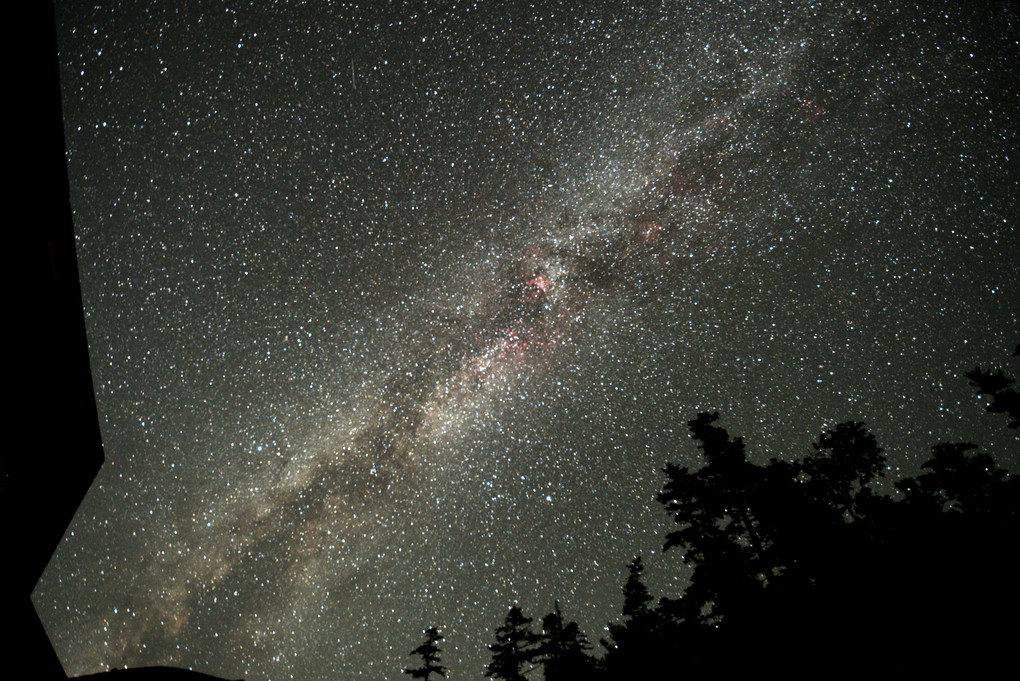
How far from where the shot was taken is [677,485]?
16.1 metres

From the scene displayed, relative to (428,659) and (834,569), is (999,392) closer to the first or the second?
(834,569)

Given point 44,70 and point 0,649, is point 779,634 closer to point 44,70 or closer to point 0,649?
point 0,649

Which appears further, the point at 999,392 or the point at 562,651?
the point at 562,651

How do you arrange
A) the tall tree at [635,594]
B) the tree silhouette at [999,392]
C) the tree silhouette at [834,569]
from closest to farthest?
the tree silhouette at [834,569] < the tree silhouette at [999,392] < the tall tree at [635,594]

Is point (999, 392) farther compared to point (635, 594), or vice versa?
point (635, 594)

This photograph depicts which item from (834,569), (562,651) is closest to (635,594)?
(562,651)

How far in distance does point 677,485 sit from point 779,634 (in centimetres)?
486

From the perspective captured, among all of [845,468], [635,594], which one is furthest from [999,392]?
[635,594]

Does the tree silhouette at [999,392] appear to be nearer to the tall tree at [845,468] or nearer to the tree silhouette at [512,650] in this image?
the tall tree at [845,468]

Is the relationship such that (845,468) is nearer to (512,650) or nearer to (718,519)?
(718,519)

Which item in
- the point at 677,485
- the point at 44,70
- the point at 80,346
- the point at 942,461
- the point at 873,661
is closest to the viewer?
→ the point at 44,70

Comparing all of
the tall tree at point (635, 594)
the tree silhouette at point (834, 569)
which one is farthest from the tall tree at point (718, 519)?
the tall tree at point (635, 594)

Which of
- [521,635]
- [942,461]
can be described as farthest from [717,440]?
[521,635]

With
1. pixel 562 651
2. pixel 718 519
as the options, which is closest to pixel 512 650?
pixel 562 651
